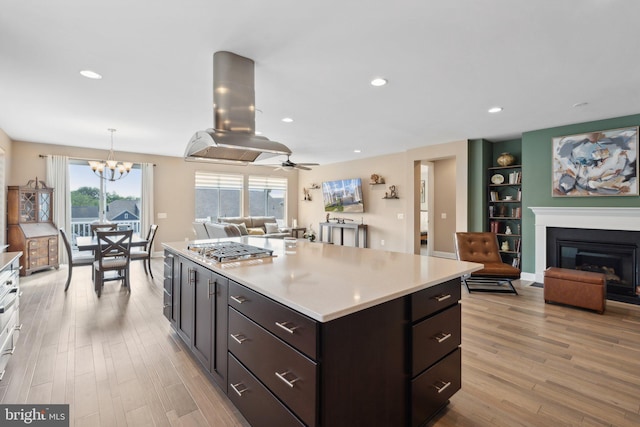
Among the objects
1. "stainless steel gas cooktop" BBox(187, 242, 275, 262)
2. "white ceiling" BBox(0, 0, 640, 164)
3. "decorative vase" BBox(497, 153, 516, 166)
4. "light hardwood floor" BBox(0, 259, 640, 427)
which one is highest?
"white ceiling" BBox(0, 0, 640, 164)

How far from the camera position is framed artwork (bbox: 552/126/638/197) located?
4.16m

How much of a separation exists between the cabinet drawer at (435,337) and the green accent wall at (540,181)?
163 inches

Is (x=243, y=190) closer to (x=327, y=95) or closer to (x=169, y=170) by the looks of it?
(x=169, y=170)

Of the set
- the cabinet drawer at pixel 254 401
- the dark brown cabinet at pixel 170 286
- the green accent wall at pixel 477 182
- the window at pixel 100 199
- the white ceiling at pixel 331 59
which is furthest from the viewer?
the window at pixel 100 199

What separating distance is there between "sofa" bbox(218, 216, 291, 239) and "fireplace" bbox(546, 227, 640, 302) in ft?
19.2

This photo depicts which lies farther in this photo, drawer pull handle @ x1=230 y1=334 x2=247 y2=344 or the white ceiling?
the white ceiling

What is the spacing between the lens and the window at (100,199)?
6.70 metres

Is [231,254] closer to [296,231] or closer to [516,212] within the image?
[516,212]

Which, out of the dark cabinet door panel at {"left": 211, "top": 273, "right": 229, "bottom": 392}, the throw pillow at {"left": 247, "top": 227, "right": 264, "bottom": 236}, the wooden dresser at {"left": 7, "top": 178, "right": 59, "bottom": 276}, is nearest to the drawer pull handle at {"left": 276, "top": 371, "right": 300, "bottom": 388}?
the dark cabinet door panel at {"left": 211, "top": 273, "right": 229, "bottom": 392}

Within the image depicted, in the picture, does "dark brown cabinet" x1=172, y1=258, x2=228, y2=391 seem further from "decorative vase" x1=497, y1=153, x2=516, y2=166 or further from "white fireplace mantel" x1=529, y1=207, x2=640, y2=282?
"decorative vase" x1=497, y1=153, x2=516, y2=166

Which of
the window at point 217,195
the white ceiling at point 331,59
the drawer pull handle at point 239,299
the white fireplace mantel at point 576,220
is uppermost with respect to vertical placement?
the white ceiling at point 331,59

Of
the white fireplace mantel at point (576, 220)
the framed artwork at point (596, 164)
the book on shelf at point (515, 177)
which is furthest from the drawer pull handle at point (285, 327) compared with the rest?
the book on shelf at point (515, 177)

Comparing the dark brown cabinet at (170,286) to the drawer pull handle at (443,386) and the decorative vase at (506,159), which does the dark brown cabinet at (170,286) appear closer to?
the drawer pull handle at (443,386)

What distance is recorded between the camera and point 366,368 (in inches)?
55.0
